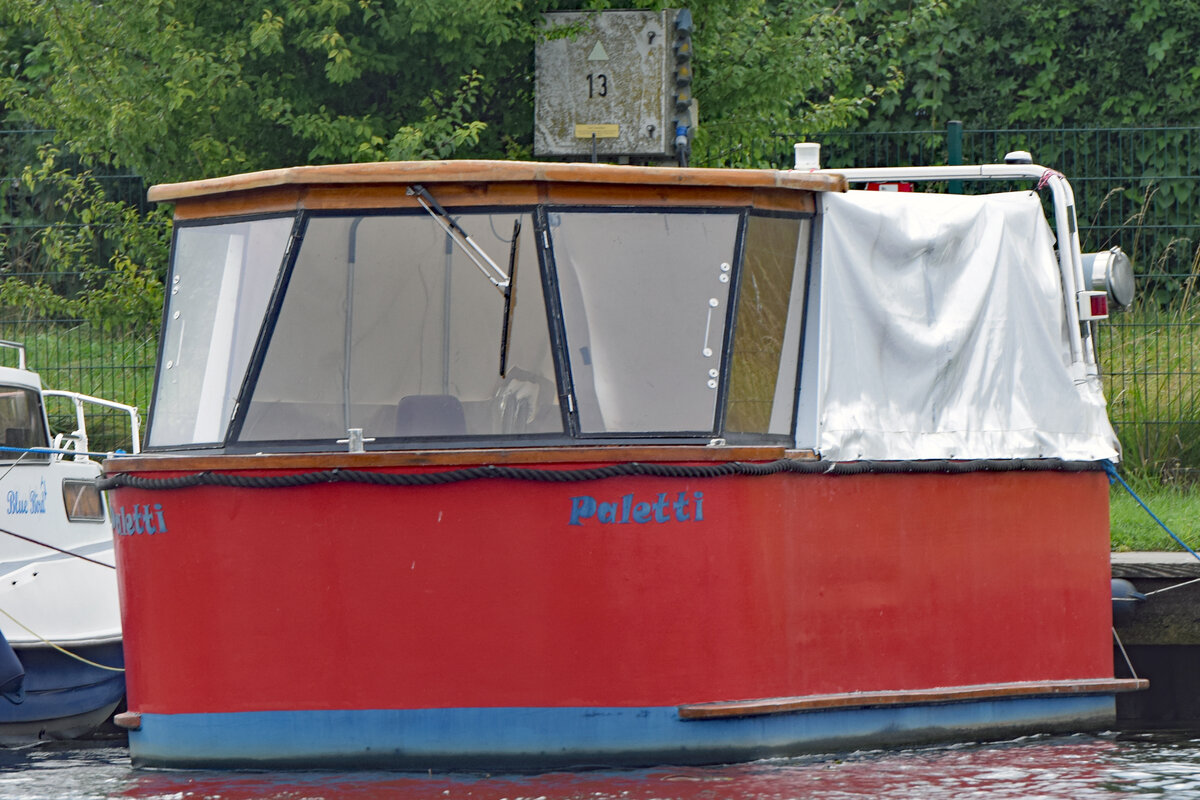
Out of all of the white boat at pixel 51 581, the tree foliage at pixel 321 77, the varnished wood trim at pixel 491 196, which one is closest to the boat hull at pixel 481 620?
the varnished wood trim at pixel 491 196

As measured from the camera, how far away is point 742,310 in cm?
762

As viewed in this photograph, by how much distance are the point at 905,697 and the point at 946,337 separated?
1610 mm

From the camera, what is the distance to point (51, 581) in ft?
35.6

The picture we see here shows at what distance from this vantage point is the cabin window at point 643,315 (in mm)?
7383

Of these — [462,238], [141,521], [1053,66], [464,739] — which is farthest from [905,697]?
[1053,66]

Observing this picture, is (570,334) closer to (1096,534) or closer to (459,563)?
(459,563)

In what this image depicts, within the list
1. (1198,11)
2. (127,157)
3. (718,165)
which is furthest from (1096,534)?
(1198,11)

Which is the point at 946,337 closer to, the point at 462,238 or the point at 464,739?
the point at 462,238

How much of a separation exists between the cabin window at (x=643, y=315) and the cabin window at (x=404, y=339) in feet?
0.49

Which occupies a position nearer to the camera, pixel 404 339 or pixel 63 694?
pixel 404 339

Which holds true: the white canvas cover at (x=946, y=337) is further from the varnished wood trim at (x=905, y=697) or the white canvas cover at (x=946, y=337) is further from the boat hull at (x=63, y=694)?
the boat hull at (x=63, y=694)

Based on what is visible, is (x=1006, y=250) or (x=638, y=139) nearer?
(x=1006, y=250)

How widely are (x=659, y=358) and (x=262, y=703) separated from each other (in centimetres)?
203

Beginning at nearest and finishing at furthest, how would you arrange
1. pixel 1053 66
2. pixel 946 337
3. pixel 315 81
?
pixel 946 337 < pixel 315 81 < pixel 1053 66
